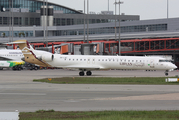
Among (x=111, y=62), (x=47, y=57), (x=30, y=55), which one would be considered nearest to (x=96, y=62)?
(x=111, y=62)

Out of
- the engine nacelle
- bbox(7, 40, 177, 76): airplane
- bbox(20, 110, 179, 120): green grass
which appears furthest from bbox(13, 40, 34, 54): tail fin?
bbox(20, 110, 179, 120): green grass

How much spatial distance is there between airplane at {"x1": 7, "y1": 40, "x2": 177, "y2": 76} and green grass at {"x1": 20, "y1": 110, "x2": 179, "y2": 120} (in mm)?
29192

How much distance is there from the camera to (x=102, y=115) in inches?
574

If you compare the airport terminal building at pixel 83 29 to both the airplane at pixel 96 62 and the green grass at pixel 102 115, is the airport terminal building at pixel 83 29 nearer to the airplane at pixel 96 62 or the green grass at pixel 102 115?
the airplane at pixel 96 62

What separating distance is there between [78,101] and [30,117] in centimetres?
557

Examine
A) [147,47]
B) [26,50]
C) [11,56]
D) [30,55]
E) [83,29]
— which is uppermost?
[83,29]

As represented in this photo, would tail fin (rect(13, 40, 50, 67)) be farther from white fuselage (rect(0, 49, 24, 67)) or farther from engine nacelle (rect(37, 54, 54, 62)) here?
white fuselage (rect(0, 49, 24, 67))

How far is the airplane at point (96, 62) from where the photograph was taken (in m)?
44.4

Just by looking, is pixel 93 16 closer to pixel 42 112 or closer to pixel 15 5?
pixel 15 5

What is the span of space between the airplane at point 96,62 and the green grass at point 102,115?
2919cm

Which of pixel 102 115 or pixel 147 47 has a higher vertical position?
pixel 147 47

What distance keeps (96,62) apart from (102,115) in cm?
3093

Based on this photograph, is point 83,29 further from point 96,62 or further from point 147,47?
point 96,62

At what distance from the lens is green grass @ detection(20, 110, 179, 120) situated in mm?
13762
